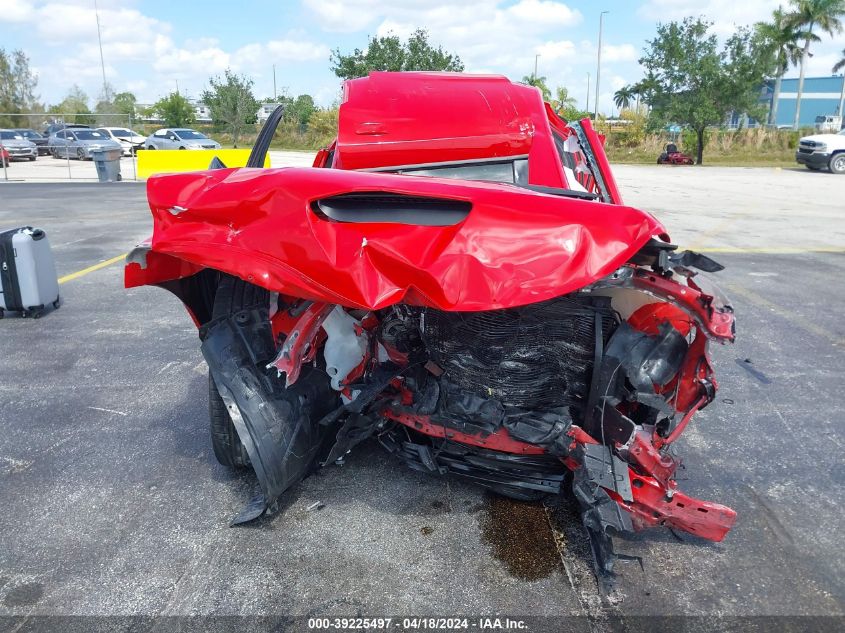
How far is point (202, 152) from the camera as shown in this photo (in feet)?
63.8

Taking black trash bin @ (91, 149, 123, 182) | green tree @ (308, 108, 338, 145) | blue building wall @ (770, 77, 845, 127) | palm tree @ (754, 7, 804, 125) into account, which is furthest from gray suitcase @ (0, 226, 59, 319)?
blue building wall @ (770, 77, 845, 127)

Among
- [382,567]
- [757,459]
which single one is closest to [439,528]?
[382,567]

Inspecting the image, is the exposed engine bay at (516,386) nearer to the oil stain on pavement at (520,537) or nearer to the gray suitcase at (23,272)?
the oil stain on pavement at (520,537)

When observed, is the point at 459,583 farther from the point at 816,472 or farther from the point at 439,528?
the point at 816,472

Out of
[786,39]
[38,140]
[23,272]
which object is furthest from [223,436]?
[786,39]

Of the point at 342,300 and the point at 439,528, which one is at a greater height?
the point at 342,300

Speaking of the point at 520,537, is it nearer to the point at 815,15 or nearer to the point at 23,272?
the point at 23,272

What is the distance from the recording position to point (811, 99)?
7325cm

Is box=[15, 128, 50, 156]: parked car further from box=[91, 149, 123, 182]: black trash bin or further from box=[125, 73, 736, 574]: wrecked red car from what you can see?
box=[125, 73, 736, 574]: wrecked red car

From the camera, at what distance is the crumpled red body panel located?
7.08 feet

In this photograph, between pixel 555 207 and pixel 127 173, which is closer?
pixel 555 207

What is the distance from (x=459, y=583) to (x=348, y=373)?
3.37ft

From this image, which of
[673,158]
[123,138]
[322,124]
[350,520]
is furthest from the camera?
[322,124]

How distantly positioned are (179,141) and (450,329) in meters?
27.1
